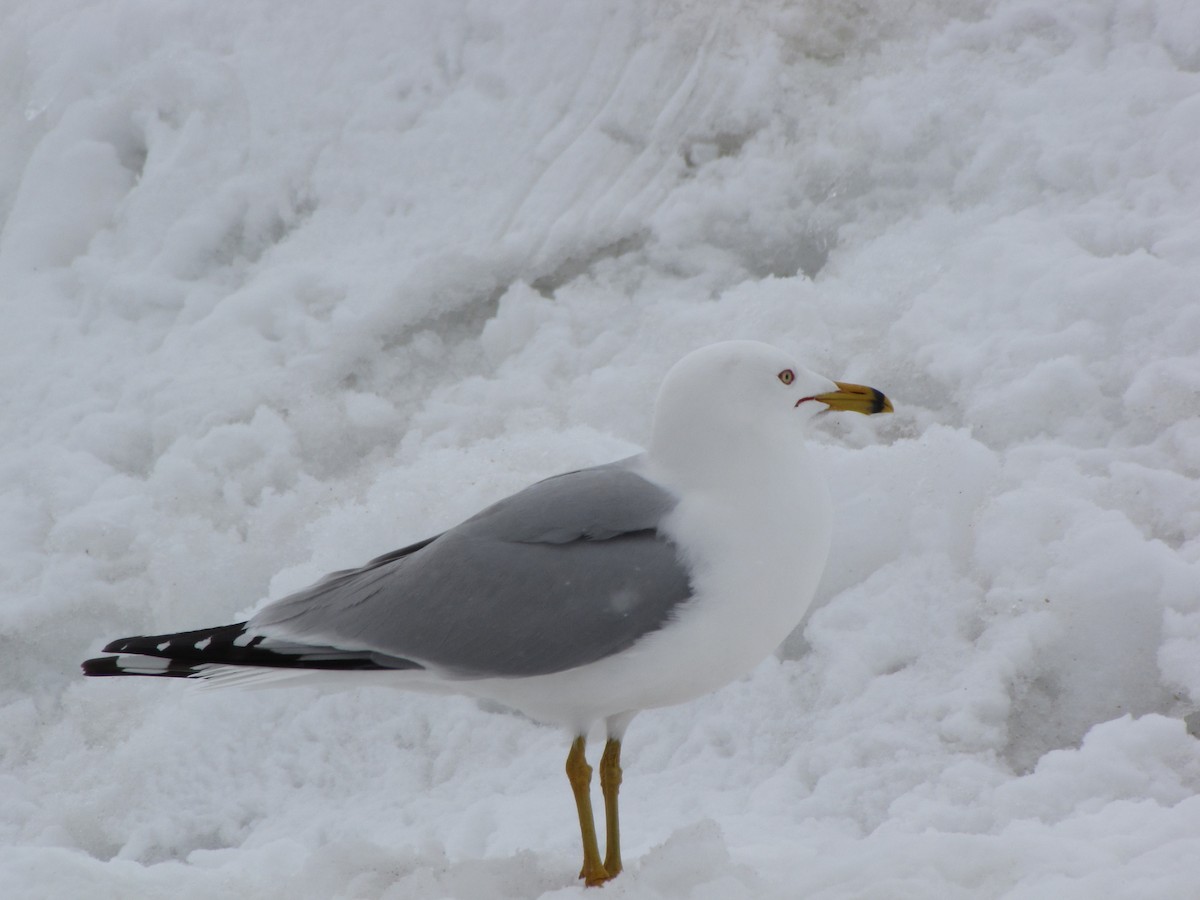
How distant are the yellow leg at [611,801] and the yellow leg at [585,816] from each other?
1.2 inches

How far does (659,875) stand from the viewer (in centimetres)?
256

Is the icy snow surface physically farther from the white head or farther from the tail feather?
the white head

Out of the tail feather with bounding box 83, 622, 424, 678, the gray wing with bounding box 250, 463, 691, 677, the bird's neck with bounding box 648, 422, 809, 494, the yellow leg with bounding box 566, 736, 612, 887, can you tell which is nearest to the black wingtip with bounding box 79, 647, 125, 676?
the tail feather with bounding box 83, 622, 424, 678

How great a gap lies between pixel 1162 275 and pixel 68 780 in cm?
367

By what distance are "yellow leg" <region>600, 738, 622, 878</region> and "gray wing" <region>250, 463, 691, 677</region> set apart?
0.38 metres

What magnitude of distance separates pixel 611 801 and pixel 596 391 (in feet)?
7.24

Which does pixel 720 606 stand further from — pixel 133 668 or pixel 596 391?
pixel 596 391

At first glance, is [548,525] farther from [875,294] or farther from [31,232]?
[31,232]

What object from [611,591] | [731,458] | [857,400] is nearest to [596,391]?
[857,400]

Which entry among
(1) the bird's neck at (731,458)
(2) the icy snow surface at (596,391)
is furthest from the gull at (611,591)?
(2) the icy snow surface at (596,391)

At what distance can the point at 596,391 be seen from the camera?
15.9ft

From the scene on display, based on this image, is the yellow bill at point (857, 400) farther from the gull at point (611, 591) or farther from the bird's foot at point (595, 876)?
the bird's foot at point (595, 876)

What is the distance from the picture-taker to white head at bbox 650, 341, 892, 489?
2.71 meters

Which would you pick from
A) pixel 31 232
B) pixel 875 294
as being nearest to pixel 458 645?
pixel 875 294
